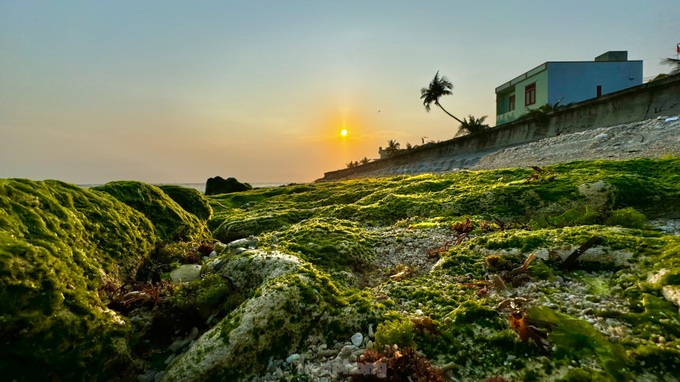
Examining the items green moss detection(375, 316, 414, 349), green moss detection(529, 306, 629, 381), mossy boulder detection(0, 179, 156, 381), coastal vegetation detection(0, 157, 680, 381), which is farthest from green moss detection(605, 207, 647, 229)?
mossy boulder detection(0, 179, 156, 381)

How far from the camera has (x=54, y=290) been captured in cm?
317

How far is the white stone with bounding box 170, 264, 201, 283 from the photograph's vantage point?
5.18 meters

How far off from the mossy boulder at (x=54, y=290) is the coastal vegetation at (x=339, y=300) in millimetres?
14

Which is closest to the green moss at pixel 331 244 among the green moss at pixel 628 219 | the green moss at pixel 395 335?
the green moss at pixel 395 335

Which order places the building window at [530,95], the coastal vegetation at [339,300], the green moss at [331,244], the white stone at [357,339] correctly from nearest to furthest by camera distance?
the coastal vegetation at [339,300] → the white stone at [357,339] → the green moss at [331,244] → the building window at [530,95]

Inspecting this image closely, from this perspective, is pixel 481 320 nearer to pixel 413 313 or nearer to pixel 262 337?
pixel 413 313

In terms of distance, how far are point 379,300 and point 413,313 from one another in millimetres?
447

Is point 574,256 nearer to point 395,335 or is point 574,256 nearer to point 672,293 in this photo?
point 672,293

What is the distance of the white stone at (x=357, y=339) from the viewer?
3285 millimetres

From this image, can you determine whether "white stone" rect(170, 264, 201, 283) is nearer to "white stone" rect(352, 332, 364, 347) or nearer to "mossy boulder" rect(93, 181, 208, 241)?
"mossy boulder" rect(93, 181, 208, 241)

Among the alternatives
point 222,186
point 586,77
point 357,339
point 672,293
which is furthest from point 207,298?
point 586,77

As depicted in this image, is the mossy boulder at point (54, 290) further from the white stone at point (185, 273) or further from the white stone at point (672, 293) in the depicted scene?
the white stone at point (672, 293)

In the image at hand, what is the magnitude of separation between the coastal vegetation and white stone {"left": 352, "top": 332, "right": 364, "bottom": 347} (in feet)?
0.22

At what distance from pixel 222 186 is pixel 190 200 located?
23.2 metres
